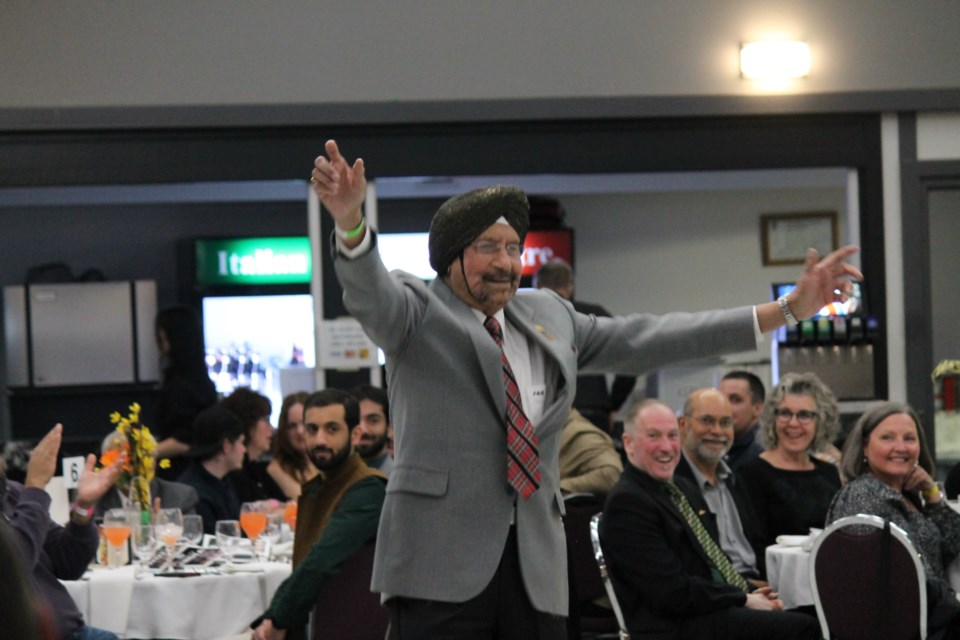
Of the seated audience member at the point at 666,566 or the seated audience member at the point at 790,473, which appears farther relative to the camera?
the seated audience member at the point at 790,473

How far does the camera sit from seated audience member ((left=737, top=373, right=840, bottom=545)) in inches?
222

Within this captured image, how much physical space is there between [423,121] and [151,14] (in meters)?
1.47

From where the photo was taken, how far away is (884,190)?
24.9 feet

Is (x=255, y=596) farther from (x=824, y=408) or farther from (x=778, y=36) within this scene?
(x=778, y=36)

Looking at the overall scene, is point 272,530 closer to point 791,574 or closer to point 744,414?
point 791,574

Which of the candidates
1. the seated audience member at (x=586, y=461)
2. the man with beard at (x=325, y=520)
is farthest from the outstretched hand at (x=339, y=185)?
the seated audience member at (x=586, y=461)

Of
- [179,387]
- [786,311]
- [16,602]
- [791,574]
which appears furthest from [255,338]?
[16,602]

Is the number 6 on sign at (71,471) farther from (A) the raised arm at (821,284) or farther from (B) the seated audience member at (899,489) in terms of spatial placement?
(A) the raised arm at (821,284)

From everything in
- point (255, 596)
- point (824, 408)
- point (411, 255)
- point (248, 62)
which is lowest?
point (255, 596)

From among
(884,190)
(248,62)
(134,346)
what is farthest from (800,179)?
(134,346)

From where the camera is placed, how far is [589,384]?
7812 mm

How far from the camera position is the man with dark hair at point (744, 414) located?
21.2 ft

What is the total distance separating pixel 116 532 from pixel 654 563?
6.39ft

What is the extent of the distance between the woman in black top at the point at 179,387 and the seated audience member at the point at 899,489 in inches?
150
